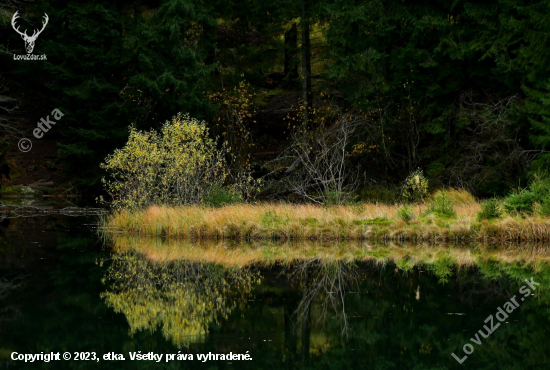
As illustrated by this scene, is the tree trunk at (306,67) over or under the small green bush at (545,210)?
over

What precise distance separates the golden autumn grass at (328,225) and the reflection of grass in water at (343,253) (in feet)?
1.20

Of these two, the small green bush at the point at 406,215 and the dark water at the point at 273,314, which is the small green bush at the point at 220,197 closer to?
the small green bush at the point at 406,215

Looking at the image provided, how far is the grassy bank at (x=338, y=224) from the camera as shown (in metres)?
13.3

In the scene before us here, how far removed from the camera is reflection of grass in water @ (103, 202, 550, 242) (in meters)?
13.3

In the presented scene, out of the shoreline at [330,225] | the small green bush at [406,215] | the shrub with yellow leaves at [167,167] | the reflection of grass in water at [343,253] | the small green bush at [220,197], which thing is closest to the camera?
the reflection of grass in water at [343,253]

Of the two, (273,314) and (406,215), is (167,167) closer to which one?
(406,215)

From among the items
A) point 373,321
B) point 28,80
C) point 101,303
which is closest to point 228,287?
point 101,303

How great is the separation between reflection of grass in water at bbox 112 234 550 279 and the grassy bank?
0.37m

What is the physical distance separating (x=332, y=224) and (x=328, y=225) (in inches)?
4.0

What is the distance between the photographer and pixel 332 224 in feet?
46.2

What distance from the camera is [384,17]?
71.2 ft

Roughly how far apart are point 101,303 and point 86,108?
59.0 ft

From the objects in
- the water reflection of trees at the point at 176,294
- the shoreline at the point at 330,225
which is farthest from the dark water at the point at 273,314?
the shoreline at the point at 330,225

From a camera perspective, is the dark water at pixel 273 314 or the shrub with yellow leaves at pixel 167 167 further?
the shrub with yellow leaves at pixel 167 167
